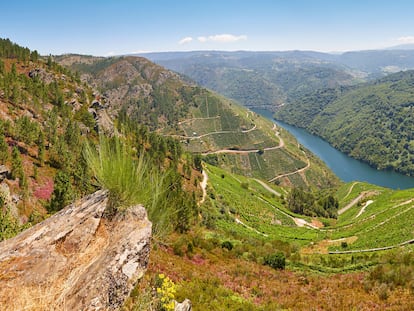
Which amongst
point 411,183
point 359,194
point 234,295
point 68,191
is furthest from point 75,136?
point 411,183

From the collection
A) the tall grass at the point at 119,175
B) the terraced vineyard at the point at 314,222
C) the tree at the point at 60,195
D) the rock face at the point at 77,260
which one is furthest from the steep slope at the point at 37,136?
the terraced vineyard at the point at 314,222

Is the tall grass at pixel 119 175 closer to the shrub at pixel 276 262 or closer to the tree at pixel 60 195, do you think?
the shrub at pixel 276 262

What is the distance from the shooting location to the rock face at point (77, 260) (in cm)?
662

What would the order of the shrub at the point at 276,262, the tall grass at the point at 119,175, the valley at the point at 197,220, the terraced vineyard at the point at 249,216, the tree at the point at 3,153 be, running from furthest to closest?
1. the terraced vineyard at the point at 249,216
2. the tree at the point at 3,153
3. the shrub at the point at 276,262
4. the valley at the point at 197,220
5. the tall grass at the point at 119,175

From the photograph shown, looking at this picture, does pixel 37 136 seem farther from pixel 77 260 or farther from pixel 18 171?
pixel 77 260

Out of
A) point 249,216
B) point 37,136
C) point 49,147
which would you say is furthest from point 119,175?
point 249,216

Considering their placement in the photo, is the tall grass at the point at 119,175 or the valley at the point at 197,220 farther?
the valley at the point at 197,220

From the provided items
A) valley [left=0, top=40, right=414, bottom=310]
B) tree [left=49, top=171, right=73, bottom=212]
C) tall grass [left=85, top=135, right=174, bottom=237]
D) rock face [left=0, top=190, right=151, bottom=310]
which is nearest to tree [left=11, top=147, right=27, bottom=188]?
valley [left=0, top=40, right=414, bottom=310]

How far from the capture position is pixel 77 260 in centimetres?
799

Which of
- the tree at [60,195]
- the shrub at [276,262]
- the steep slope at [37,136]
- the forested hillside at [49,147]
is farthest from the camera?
→ the steep slope at [37,136]

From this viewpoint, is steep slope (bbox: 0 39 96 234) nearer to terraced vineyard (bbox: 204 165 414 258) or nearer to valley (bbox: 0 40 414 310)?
valley (bbox: 0 40 414 310)

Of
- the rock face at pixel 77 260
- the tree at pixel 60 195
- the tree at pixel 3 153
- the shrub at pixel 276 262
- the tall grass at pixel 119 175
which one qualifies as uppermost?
the tall grass at pixel 119 175

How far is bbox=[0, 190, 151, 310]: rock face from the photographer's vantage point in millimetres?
6625

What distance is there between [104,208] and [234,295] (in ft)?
25.0
